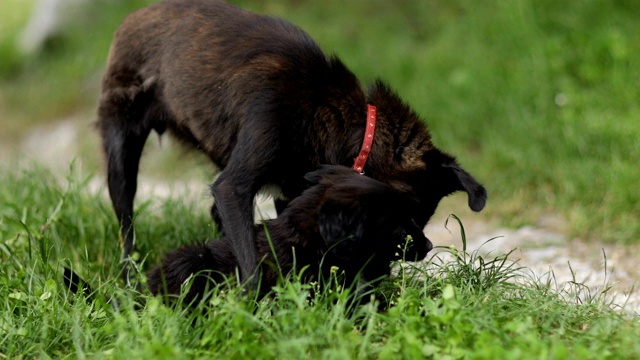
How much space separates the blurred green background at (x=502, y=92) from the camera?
5918 mm

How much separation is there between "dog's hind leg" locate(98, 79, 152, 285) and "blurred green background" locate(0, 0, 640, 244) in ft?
1.47

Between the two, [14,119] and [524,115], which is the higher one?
[524,115]

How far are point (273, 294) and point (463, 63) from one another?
15.9ft

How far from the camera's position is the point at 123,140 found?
4629 mm

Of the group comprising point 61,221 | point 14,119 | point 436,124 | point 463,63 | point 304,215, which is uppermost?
point 463,63

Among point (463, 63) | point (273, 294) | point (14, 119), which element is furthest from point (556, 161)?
point (14, 119)

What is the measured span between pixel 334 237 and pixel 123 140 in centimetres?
188

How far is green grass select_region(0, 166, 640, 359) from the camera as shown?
2754 mm

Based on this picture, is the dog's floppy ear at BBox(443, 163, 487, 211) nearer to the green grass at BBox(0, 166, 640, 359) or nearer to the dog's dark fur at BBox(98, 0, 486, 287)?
the dog's dark fur at BBox(98, 0, 486, 287)

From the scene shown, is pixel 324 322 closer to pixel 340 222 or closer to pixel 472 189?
pixel 340 222

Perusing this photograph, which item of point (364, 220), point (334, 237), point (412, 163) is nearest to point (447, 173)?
point (412, 163)

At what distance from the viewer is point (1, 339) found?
125 inches

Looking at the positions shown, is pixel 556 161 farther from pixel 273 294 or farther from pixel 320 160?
pixel 273 294

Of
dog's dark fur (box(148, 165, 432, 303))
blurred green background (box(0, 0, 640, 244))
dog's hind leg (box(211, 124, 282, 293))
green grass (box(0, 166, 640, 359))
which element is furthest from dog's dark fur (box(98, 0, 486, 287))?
blurred green background (box(0, 0, 640, 244))
